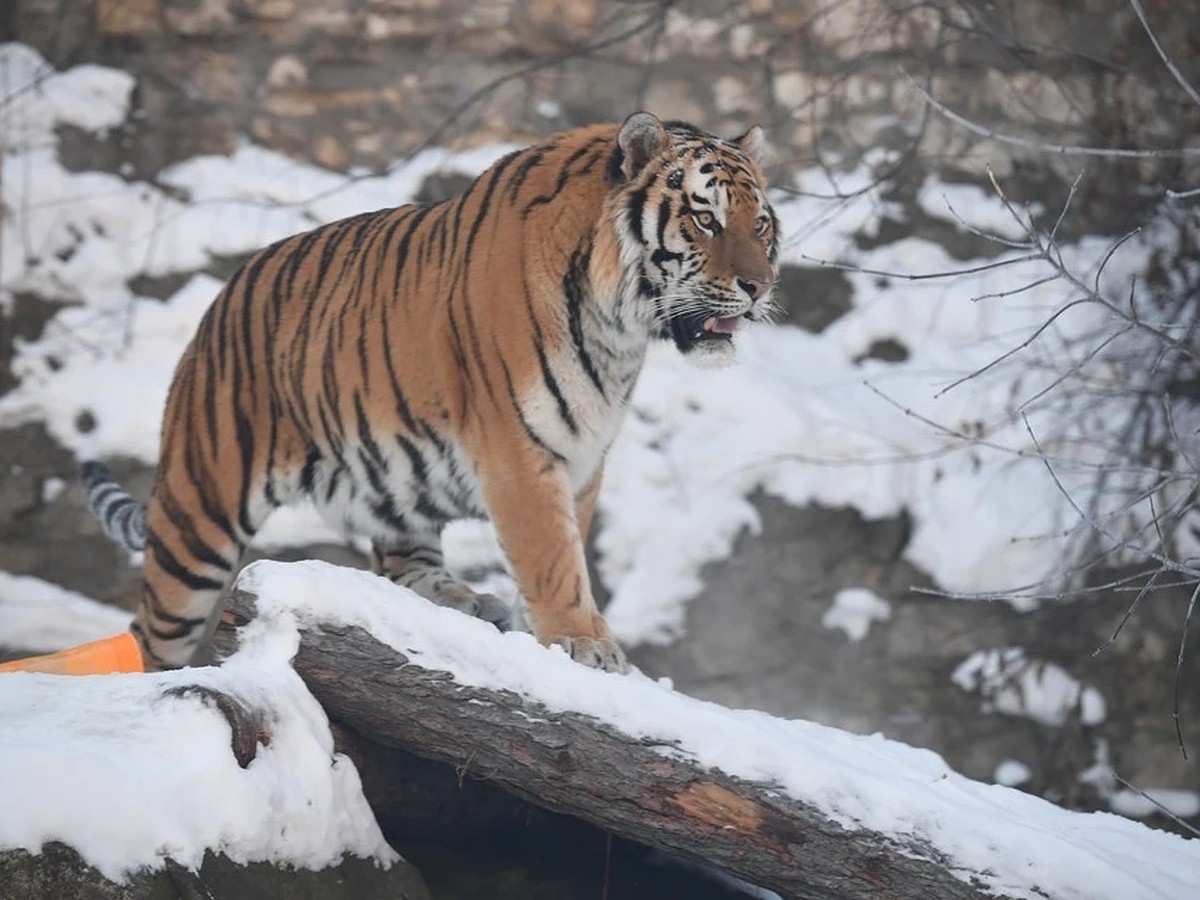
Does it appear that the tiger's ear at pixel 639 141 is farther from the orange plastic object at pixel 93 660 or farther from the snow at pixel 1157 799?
the snow at pixel 1157 799

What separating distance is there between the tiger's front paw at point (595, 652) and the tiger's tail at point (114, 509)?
5.74 ft

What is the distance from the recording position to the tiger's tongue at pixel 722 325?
3.96 m

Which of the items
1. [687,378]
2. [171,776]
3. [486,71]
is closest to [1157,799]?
[687,378]

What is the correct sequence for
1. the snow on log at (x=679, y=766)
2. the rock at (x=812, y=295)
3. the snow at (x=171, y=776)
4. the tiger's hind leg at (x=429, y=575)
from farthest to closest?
the rock at (x=812, y=295) < the tiger's hind leg at (x=429, y=575) < the snow on log at (x=679, y=766) < the snow at (x=171, y=776)

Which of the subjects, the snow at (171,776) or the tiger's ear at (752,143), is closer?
the snow at (171,776)

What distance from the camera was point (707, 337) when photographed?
3984 mm

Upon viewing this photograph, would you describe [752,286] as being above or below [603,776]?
above

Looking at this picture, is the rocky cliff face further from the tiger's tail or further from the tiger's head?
the tiger's head

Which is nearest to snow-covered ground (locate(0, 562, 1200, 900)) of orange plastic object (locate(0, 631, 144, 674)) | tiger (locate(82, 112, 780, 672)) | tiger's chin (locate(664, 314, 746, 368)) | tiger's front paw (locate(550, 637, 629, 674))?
tiger's front paw (locate(550, 637, 629, 674))

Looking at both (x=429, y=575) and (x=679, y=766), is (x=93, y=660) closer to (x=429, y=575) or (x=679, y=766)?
(x=429, y=575)

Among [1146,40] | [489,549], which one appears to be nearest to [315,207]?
[489,549]

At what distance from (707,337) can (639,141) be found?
1.65 ft

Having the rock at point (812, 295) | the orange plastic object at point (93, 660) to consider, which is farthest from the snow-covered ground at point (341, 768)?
the rock at point (812, 295)

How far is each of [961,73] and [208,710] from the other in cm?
550
